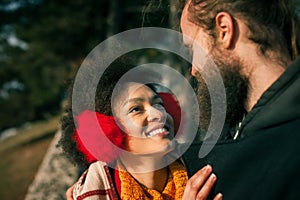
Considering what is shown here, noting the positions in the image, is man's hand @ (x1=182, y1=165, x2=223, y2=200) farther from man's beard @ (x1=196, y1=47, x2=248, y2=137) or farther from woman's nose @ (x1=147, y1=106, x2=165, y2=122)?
woman's nose @ (x1=147, y1=106, x2=165, y2=122)

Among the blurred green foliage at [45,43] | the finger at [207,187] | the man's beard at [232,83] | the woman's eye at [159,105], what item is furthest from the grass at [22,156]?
the finger at [207,187]

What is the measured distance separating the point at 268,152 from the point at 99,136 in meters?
1.03

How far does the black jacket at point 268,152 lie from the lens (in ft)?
5.80

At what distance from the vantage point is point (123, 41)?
11.6 feet

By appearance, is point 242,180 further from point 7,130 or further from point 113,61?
point 7,130

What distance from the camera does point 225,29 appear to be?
83.5 inches

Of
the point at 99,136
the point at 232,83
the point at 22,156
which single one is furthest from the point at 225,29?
the point at 22,156

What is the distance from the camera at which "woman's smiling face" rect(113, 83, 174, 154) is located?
8.32 feet

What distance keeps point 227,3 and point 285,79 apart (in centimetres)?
47

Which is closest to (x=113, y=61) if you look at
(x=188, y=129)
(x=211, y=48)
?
(x=188, y=129)

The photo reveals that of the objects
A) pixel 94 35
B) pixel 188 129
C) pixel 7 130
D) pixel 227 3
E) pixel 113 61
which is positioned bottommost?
pixel 7 130

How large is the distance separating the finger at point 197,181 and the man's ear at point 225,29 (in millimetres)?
494

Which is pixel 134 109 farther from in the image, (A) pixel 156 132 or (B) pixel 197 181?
(B) pixel 197 181

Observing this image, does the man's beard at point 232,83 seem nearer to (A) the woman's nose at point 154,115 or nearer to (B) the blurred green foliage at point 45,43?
(A) the woman's nose at point 154,115
